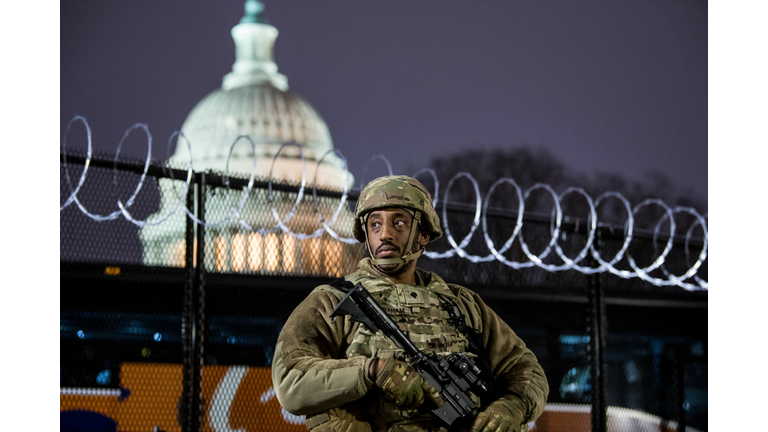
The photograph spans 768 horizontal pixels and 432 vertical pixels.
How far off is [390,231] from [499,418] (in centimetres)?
79

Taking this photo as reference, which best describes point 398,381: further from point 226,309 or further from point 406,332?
point 226,309

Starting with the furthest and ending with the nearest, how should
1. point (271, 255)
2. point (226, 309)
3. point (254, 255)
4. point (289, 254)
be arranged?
point (289, 254) → point (271, 255) → point (254, 255) → point (226, 309)

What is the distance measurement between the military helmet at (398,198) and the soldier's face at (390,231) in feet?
0.10

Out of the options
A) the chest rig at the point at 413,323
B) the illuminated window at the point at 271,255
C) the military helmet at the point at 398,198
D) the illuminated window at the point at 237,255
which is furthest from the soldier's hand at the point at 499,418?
the illuminated window at the point at 271,255

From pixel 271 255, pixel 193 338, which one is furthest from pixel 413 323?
pixel 271 255

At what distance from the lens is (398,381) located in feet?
10.5

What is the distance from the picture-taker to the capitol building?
28.1 feet

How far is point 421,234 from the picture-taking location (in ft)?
12.5

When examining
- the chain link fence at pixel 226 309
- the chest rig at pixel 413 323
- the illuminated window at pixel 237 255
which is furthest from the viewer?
the illuminated window at pixel 237 255

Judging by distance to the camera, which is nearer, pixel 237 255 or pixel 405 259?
pixel 405 259

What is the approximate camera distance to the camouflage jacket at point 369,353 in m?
3.33

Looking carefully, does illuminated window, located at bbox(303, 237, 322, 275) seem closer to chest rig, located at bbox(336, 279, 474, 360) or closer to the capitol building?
the capitol building

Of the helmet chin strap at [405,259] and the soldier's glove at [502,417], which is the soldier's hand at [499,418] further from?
the helmet chin strap at [405,259]
